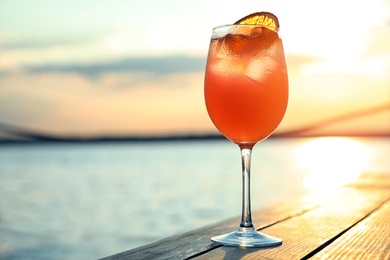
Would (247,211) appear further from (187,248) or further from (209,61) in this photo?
(209,61)

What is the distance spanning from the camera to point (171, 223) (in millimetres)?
12641

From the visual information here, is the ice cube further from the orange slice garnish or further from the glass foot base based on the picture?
the glass foot base

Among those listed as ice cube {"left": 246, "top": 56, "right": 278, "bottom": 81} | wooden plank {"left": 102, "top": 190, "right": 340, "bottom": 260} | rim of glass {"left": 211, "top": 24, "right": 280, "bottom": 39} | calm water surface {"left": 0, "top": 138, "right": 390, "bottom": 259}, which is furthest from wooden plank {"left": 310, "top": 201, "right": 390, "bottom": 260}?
calm water surface {"left": 0, "top": 138, "right": 390, "bottom": 259}

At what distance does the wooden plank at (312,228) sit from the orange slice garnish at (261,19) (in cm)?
54

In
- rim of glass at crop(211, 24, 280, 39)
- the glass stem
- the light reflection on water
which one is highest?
the light reflection on water

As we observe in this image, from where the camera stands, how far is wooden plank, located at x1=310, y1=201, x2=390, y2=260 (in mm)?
1493

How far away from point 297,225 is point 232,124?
1.21ft

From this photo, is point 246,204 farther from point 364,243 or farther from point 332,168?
point 332,168

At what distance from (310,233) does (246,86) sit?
400 mm

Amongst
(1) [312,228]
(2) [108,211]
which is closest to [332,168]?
(2) [108,211]

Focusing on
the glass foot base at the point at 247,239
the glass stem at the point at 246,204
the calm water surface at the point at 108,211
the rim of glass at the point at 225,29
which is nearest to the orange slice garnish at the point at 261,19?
the rim of glass at the point at 225,29

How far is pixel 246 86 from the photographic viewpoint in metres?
1.75

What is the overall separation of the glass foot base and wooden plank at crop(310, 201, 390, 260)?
5.3 inches

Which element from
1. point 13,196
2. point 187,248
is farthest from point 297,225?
point 13,196
